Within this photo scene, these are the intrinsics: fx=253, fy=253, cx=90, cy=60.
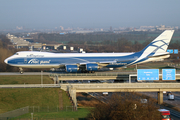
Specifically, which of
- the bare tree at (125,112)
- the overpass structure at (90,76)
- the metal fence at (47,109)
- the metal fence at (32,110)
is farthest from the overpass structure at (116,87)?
the bare tree at (125,112)

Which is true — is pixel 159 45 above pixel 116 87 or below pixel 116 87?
above

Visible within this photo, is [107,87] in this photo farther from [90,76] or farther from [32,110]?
[32,110]

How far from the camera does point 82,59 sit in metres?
61.6

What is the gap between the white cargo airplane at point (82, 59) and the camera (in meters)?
59.5

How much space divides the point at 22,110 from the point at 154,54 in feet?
125

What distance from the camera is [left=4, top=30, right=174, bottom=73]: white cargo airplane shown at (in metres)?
59.5

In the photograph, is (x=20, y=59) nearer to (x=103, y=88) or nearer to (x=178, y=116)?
(x=103, y=88)

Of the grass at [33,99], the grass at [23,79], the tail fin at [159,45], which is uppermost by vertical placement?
the tail fin at [159,45]

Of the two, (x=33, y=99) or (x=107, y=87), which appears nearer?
(x=33, y=99)

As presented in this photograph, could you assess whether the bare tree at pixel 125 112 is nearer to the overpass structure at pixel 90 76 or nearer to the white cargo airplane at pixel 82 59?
the overpass structure at pixel 90 76

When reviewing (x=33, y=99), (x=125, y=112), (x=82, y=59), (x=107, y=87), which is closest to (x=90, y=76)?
(x=82, y=59)

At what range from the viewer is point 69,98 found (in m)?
47.1

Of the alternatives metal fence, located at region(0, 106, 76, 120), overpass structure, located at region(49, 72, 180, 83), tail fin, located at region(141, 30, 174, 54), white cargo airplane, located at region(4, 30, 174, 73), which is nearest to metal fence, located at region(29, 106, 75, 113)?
metal fence, located at region(0, 106, 76, 120)

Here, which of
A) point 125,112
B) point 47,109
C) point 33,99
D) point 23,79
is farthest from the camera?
point 23,79
